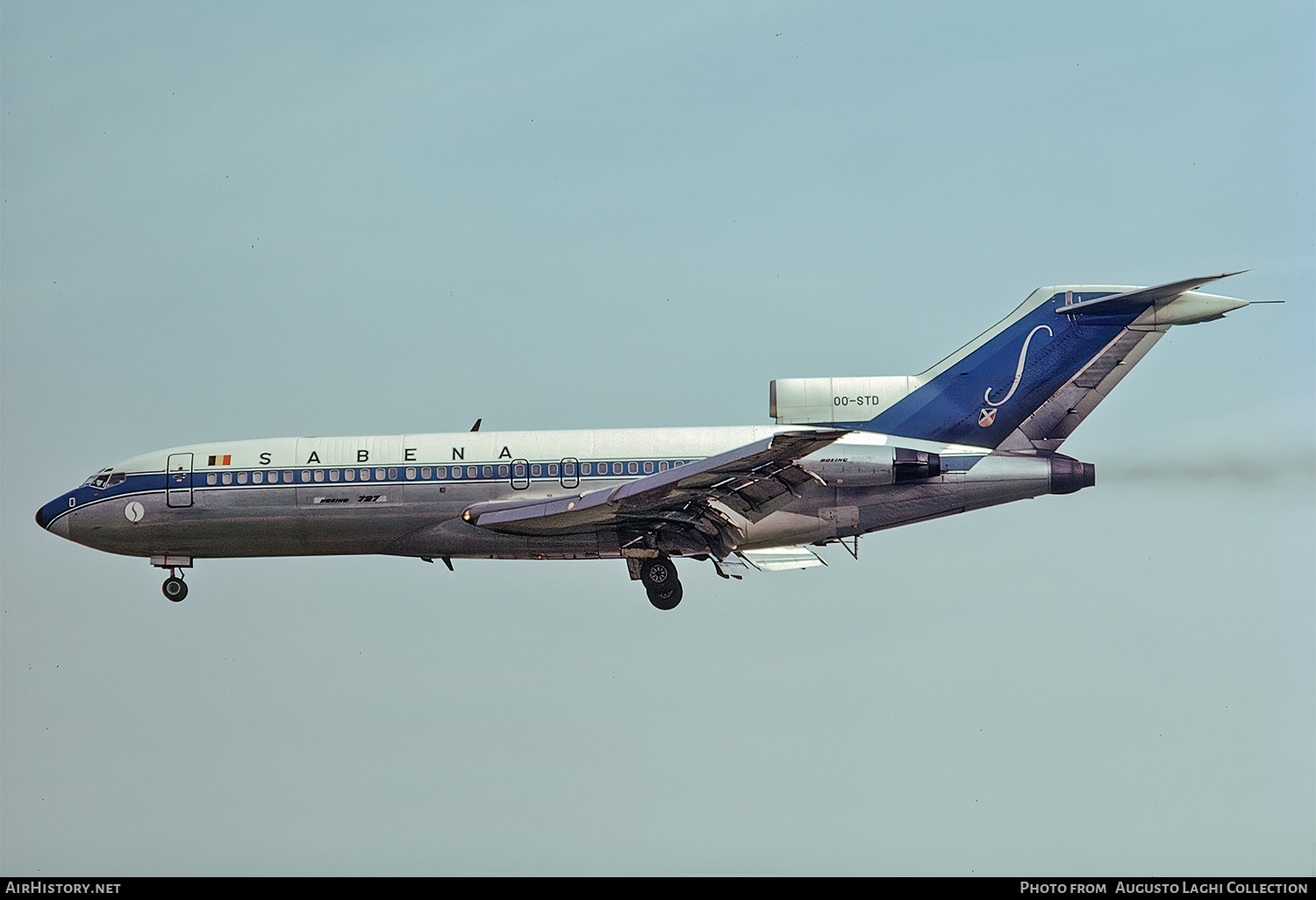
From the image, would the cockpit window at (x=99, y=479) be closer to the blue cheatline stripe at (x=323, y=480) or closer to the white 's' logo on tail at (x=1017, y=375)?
the blue cheatline stripe at (x=323, y=480)

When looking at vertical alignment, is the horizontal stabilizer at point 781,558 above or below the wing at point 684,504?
below

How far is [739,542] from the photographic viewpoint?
29.9 meters

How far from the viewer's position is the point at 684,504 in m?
28.6

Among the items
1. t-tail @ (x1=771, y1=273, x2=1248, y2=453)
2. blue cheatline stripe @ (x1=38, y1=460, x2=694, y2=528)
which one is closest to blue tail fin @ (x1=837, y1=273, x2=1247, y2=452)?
t-tail @ (x1=771, y1=273, x2=1248, y2=453)

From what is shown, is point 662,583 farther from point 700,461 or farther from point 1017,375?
point 1017,375

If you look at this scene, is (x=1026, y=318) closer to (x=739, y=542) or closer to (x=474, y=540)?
(x=739, y=542)

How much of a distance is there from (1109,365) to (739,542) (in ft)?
25.1

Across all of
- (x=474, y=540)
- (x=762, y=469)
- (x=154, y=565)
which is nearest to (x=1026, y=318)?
(x=762, y=469)

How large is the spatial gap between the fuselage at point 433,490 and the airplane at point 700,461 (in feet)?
0.11

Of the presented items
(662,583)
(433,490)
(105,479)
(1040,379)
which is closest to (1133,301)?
(1040,379)

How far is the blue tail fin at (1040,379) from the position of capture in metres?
30.0

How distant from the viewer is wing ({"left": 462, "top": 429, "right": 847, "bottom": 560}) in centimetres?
2662

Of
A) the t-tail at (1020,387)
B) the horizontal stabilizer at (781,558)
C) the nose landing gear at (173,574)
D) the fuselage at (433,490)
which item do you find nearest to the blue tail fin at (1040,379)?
the t-tail at (1020,387)

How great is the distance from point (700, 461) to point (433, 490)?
5310 millimetres
